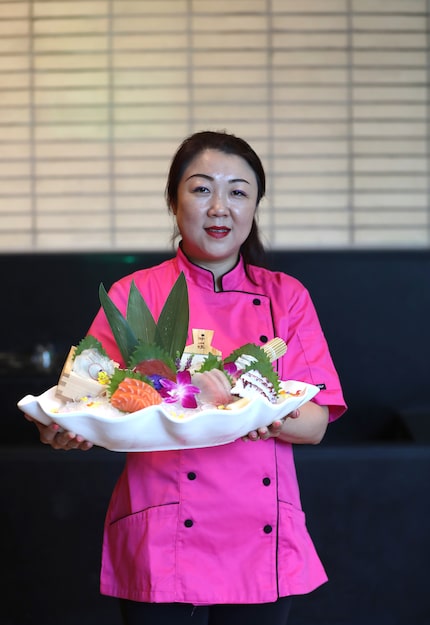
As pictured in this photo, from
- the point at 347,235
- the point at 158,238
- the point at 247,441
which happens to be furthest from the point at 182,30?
the point at 247,441

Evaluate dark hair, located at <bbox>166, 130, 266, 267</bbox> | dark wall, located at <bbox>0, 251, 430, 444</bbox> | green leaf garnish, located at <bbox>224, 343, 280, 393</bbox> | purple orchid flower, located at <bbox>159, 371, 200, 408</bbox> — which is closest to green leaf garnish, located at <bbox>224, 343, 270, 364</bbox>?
green leaf garnish, located at <bbox>224, 343, 280, 393</bbox>

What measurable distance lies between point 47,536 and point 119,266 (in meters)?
1.58

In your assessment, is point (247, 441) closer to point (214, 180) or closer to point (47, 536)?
point (214, 180)

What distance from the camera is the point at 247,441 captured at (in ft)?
5.72

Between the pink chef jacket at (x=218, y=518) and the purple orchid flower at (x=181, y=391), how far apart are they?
0.66 ft

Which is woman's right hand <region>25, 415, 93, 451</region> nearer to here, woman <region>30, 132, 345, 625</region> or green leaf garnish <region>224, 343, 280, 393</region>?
woman <region>30, 132, 345, 625</region>

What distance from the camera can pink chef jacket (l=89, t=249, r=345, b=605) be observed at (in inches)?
66.7

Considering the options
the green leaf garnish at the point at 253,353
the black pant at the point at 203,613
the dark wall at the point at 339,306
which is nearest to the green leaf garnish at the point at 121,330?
the green leaf garnish at the point at 253,353

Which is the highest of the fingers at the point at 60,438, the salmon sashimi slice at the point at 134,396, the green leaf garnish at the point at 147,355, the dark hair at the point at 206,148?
the dark hair at the point at 206,148

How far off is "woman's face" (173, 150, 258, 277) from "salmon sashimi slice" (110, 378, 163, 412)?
42cm

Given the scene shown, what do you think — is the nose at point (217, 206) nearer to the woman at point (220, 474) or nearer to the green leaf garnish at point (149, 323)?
the woman at point (220, 474)

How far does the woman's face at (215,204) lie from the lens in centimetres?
183

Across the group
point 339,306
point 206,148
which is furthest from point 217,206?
point 339,306

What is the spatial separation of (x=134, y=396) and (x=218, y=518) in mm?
366
